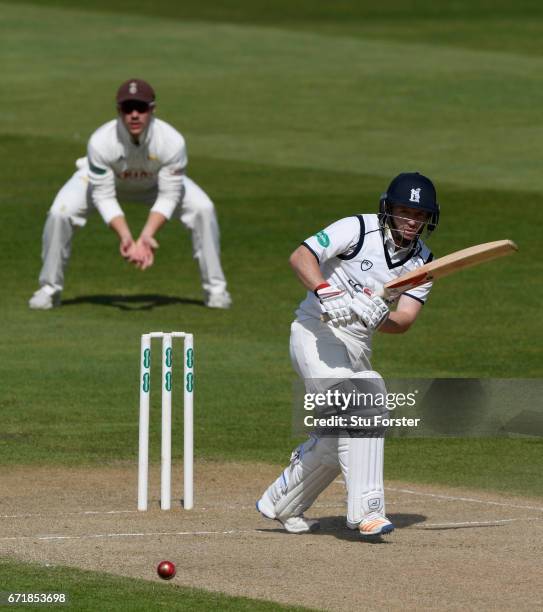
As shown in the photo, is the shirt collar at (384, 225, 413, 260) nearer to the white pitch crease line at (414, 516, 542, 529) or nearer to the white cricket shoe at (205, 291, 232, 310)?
the white pitch crease line at (414, 516, 542, 529)

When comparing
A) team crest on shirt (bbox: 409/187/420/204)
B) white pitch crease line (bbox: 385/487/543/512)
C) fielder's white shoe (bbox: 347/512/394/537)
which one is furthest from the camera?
white pitch crease line (bbox: 385/487/543/512)

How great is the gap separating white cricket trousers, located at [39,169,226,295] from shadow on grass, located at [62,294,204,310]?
568 mm

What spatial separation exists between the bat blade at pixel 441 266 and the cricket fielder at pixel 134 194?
5.82 m

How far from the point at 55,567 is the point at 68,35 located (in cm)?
2797

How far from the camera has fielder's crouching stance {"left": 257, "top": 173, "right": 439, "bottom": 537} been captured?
8.77 m

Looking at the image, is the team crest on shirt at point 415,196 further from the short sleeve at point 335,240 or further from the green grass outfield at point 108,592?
the green grass outfield at point 108,592

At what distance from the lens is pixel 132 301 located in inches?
660

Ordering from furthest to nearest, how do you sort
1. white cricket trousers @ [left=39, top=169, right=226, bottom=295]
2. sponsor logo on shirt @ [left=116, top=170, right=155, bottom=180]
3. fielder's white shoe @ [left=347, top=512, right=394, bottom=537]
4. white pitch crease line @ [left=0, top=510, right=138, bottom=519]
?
white cricket trousers @ [left=39, top=169, right=226, bottom=295], sponsor logo on shirt @ [left=116, top=170, right=155, bottom=180], white pitch crease line @ [left=0, top=510, right=138, bottom=519], fielder's white shoe @ [left=347, top=512, right=394, bottom=537]

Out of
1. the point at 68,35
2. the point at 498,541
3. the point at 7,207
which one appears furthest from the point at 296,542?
the point at 68,35

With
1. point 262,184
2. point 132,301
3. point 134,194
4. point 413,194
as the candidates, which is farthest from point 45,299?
point 413,194

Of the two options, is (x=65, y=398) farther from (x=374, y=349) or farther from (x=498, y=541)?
(x=498, y=541)

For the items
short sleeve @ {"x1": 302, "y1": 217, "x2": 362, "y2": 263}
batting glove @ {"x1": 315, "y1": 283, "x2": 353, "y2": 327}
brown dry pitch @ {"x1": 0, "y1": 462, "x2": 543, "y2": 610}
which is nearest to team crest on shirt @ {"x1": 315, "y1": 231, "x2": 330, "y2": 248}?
short sleeve @ {"x1": 302, "y1": 217, "x2": 362, "y2": 263}

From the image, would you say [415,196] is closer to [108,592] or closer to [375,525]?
[375,525]

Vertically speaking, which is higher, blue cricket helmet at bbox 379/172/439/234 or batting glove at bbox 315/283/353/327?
blue cricket helmet at bbox 379/172/439/234
